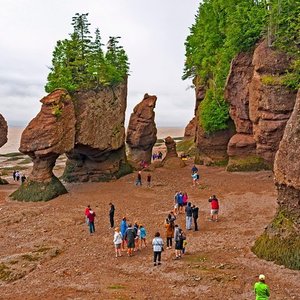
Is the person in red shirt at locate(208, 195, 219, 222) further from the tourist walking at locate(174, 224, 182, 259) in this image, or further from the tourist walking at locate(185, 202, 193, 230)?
the tourist walking at locate(174, 224, 182, 259)

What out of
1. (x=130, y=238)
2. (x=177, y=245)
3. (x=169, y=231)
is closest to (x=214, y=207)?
(x=169, y=231)

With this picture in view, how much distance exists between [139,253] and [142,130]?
122ft

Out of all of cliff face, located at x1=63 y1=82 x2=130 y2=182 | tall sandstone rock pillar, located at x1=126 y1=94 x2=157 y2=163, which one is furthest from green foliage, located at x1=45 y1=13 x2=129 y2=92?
tall sandstone rock pillar, located at x1=126 y1=94 x2=157 y2=163

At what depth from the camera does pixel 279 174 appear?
20.1 metres

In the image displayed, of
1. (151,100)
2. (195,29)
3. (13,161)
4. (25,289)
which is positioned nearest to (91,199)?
(25,289)

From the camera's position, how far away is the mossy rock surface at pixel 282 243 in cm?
1831

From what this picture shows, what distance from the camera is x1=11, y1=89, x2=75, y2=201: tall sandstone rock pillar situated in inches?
1563

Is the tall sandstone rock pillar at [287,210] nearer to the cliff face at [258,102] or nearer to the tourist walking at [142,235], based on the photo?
the tourist walking at [142,235]

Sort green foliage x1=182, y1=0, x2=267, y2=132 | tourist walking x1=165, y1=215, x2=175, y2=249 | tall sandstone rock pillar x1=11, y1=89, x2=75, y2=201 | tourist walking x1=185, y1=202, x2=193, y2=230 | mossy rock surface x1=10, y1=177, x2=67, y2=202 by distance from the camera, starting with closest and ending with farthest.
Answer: tourist walking x1=165, y1=215, x2=175, y2=249
tourist walking x1=185, y1=202, x2=193, y2=230
mossy rock surface x1=10, y1=177, x2=67, y2=202
tall sandstone rock pillar x1=11, y1=89, x2=75, y2=201
green foliage x1=182, y1=0, x2=267, y2=132

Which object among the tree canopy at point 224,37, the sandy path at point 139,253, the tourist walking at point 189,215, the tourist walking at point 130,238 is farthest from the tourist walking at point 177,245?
the tree canopy at point 224,37

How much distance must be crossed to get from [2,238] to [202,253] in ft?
45.5

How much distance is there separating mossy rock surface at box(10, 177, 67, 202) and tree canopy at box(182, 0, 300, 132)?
2316 centimetres

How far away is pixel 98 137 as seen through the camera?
46.2 meters

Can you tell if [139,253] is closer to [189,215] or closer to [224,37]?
[189,215]
